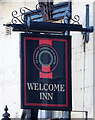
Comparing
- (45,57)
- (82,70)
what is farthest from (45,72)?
(82,70)

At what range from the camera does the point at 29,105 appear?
7676 millimetres

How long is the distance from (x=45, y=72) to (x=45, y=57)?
0.85 feet

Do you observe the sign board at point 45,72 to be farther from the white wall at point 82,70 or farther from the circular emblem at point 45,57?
the white wall at point 82,70

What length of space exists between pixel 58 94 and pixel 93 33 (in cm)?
204

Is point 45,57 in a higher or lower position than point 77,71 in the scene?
higher

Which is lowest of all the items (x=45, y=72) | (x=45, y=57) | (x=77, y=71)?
(x=77, y=71)

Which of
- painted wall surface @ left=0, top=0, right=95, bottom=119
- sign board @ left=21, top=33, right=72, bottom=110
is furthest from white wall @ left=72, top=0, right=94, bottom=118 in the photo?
sign board @ left=21, top=33, right=72, bottom=110

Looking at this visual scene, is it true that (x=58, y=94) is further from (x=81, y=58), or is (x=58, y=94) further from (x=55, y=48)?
(x=81, y=58)

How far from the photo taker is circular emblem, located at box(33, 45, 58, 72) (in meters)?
7.90

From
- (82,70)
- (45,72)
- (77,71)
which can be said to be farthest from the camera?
(77,71)

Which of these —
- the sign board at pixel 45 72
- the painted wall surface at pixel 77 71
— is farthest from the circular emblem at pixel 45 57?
the painted wall surface at pixel 77 71

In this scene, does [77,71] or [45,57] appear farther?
[77,71]

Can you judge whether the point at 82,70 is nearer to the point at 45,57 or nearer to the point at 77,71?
the point at 77,71

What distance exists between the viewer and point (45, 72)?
784 cm
